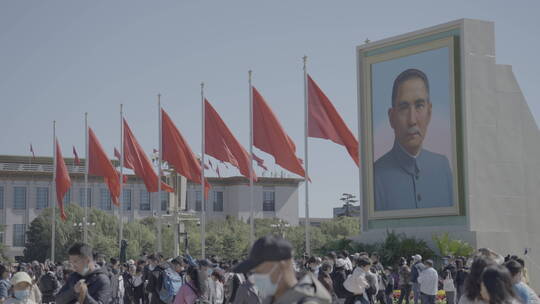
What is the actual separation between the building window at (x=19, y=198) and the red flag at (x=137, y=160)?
45.9 m

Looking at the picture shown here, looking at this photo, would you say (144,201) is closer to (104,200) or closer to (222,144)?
(104,200)

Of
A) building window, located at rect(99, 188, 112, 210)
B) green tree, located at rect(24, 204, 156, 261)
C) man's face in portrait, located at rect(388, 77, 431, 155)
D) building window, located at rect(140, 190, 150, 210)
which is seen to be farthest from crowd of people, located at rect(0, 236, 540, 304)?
building window, located at rect(140, 190, 150, 210)

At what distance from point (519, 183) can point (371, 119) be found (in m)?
7.44

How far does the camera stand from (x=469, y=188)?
130 feet

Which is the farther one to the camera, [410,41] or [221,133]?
[410,41]

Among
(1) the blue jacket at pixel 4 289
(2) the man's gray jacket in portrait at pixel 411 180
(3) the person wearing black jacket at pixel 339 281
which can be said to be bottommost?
(3) the person wearing black jacket at pixel 339 281

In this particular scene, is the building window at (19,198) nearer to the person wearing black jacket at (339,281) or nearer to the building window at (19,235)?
the building window at (19,235)

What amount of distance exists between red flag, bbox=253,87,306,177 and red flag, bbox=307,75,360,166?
1.68 metres

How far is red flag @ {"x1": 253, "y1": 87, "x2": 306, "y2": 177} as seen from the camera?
3294 centimetres

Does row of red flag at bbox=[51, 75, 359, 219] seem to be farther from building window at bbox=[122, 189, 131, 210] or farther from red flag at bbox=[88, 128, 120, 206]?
building window at bbox=[122, 189, 131, 210]

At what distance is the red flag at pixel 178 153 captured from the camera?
36844 millimetres

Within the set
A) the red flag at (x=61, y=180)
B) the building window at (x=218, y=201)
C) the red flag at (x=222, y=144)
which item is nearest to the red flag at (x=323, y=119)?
the red flag at (x=222, y=144)

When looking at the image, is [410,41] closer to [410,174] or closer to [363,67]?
[363,67]

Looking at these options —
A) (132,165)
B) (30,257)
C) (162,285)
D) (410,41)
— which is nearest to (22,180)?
(30,257)
